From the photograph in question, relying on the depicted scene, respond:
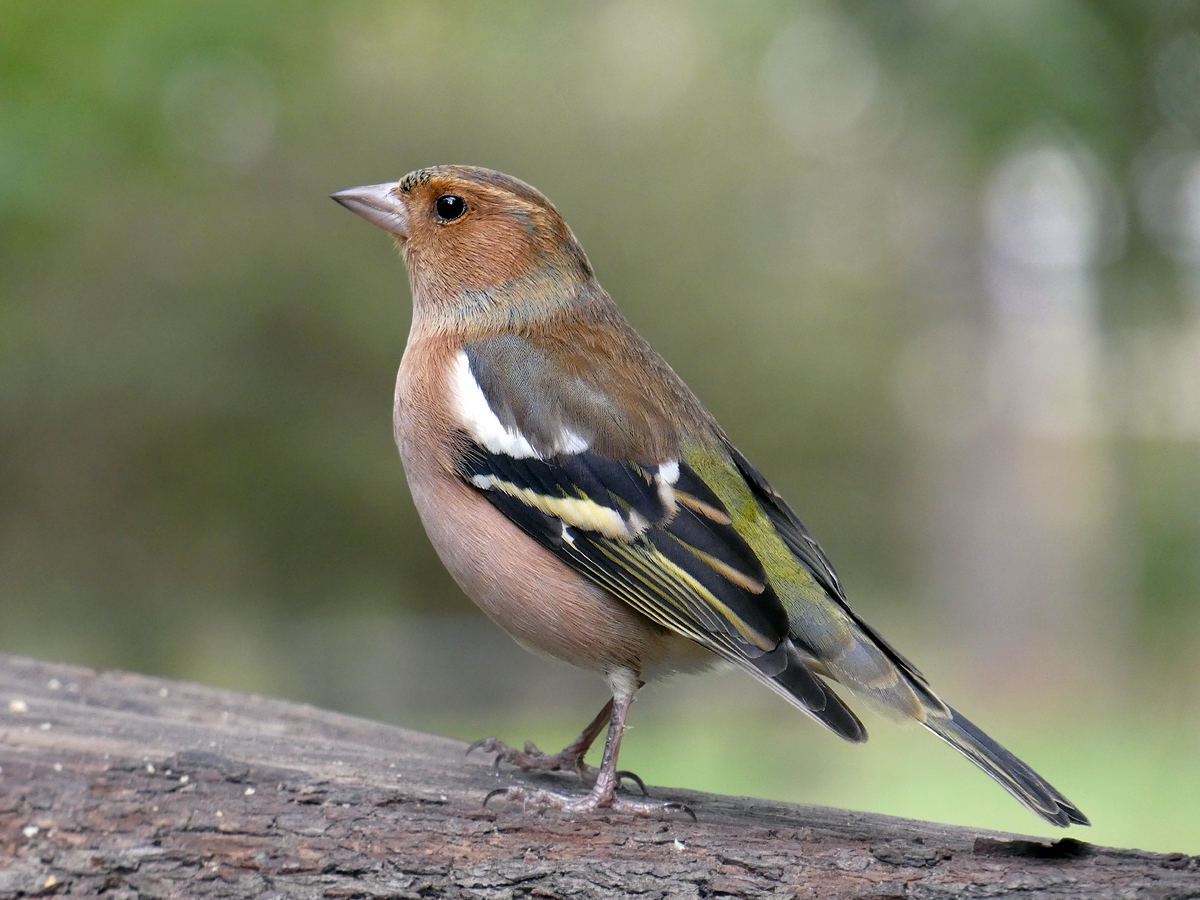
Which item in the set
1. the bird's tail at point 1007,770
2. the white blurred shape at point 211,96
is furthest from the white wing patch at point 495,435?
the white blurred shape at point 211,96

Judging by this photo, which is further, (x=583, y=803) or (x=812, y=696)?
(x=583, y=803)

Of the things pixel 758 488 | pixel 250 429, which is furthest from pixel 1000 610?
pixel 758 488

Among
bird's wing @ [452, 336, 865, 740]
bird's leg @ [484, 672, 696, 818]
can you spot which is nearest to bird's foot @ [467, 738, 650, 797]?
bird's leg @ [484, 672, 696, 818]

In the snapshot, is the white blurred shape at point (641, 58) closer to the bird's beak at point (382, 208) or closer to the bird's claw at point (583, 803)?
the bird's beak at point (382, 208)

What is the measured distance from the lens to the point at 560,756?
399 centimetres

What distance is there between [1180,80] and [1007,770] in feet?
15.6

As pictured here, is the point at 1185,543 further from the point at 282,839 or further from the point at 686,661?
the point at 282,839

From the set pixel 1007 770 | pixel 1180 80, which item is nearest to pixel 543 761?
pixel 1007 770

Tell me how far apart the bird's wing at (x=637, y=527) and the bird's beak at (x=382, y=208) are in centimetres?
91

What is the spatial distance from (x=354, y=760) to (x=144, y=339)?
35.3 feet

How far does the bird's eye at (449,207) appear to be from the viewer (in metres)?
4.30

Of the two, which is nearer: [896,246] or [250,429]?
[250,429]

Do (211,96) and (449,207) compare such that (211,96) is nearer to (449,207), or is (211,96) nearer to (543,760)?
(449,207)

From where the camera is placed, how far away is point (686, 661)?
11.6 feet
